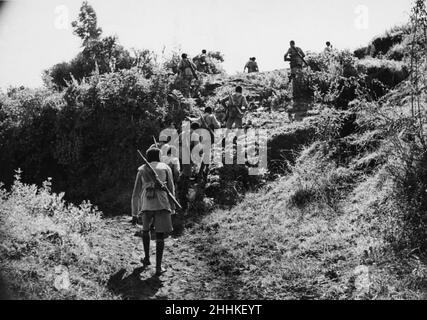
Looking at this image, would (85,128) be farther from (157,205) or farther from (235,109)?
A: (157,205)

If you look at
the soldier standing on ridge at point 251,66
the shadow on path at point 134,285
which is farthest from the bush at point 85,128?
the soldier standing on ridge at point 251,66

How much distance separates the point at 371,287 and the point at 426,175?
249cm

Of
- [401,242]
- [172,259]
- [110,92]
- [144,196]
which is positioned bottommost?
[172,259]

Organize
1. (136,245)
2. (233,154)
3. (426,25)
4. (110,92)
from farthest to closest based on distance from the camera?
(110,92), (233,154), (136,245), (426,25)

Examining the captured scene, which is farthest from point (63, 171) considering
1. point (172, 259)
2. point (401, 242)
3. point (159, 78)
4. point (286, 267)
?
point (401, 242)

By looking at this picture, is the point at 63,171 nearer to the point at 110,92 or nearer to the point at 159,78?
the point at 110,92

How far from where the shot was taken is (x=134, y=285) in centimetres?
686

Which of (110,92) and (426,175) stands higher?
(110,92)

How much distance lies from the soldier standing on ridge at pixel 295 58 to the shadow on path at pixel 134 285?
11161 millimetres

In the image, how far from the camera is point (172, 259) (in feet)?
27.5
